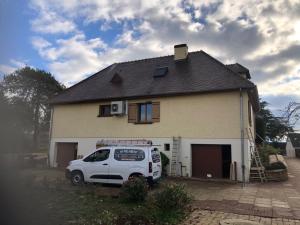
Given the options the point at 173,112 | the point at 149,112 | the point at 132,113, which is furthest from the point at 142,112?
the point at 173,112

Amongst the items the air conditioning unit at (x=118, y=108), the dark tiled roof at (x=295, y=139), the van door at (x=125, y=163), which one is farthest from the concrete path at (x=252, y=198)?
the dark tiled roof at (x=295, y=139)

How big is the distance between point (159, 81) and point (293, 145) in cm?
3030

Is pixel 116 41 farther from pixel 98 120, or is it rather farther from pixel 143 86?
pixel 98 120

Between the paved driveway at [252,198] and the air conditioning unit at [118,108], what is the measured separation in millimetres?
6678

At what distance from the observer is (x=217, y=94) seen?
49.6 feet

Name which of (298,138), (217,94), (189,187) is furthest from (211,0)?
(298,138)

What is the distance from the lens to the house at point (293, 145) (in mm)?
37081

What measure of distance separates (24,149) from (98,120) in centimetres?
1692

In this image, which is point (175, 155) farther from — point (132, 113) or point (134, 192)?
point (134, 192)

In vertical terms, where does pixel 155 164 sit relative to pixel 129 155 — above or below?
below

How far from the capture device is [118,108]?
1747 centimetres

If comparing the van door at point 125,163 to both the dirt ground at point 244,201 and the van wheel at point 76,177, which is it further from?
the van wheel at point 76,177

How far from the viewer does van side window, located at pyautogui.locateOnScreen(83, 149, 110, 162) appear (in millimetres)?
12367

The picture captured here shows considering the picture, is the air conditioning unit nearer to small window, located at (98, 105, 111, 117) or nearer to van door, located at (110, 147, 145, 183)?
small window, located at (98, 105, 111, 117)
